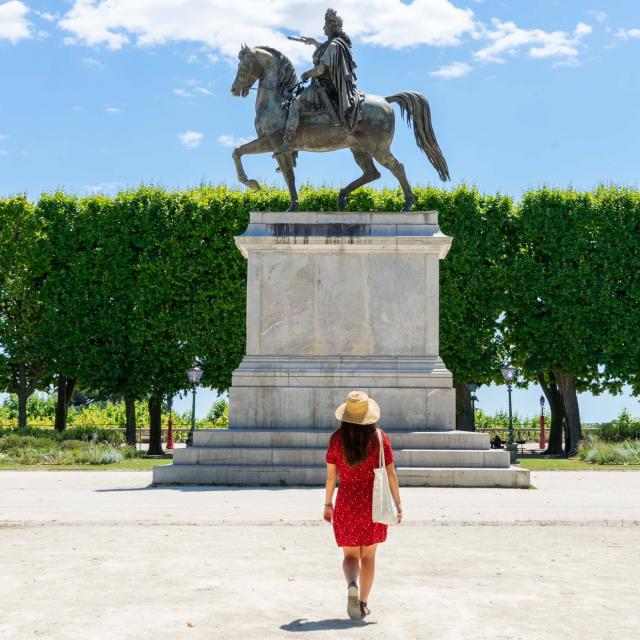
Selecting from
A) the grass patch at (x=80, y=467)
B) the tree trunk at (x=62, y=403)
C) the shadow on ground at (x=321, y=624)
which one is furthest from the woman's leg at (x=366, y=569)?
the tree trunk at (x=62, y=403)

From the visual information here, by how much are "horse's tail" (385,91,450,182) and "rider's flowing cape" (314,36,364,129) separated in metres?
1.11

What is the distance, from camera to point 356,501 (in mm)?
6805

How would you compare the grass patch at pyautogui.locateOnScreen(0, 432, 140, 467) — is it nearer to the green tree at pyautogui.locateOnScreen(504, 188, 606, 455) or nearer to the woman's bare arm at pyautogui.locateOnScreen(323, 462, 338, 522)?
the green tree at pyautogui.locateOnScreen(504, 188, 606, 455)

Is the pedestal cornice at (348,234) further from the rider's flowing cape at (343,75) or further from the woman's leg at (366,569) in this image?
the woman's leg at (366,569)

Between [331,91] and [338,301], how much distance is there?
3967mm

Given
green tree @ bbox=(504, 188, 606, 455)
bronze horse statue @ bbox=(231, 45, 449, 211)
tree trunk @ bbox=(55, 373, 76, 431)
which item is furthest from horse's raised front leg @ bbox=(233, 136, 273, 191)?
tree trunk @ bbox=(55, 373, 76, 431)

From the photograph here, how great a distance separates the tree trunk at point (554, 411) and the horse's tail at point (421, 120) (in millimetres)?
18459

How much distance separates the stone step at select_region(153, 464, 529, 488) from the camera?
49.9ft

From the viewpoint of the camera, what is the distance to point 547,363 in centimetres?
3281

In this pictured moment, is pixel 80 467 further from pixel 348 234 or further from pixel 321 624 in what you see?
pixel 321 624

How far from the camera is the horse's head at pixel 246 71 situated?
17922 mm

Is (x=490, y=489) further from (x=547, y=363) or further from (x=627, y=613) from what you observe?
(x=547, y=363)

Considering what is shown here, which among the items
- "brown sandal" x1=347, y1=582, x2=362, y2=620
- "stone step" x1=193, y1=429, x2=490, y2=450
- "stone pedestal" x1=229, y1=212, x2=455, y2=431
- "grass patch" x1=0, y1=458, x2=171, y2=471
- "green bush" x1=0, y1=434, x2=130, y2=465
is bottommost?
"grass patch" x1=0, y1=458, x2=171, y2=471

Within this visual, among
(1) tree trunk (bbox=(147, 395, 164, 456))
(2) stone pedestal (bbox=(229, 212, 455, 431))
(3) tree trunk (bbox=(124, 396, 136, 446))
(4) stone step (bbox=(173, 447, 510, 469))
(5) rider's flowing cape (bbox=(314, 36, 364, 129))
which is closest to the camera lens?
(4) stone step (bbox=(173, 447, 510, 469))
